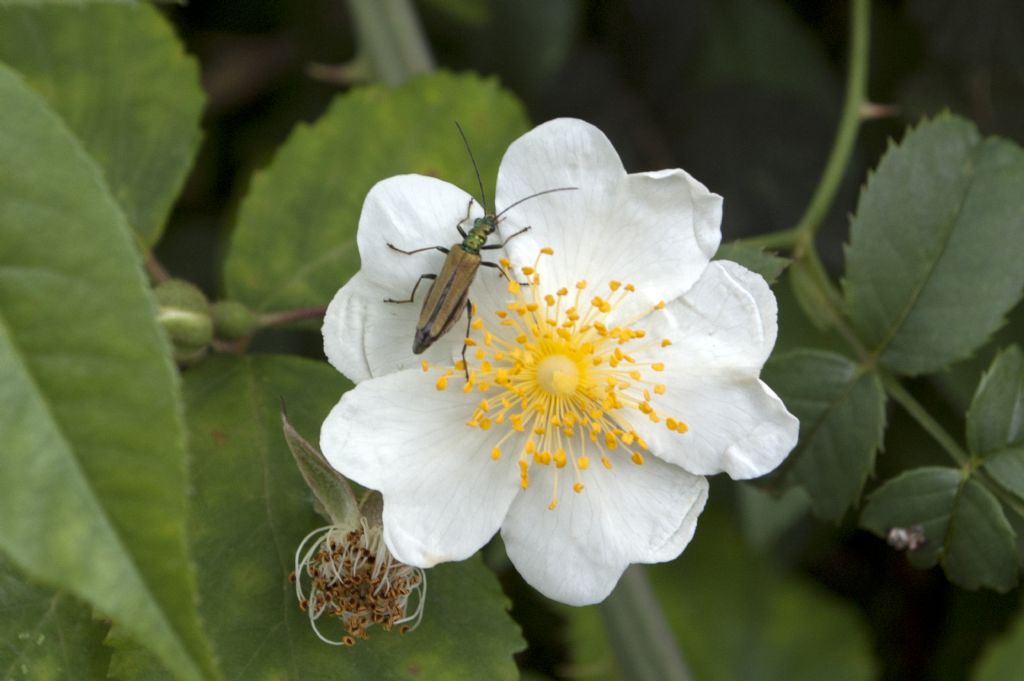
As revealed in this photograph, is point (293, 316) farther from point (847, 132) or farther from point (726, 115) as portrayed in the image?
point (726, 115)

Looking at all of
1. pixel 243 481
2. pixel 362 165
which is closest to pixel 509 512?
pixel 243 481

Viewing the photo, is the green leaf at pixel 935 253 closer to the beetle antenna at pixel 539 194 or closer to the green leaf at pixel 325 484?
the beetle antenna at pixel 539 194

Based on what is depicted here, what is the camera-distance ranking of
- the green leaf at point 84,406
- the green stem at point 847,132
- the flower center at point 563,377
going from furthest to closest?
1. the green stem at point 847,132
2. the flower center at point 563,377
3. the green leaf at point 84,406

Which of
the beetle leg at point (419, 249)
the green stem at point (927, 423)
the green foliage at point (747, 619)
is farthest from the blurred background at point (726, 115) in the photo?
the beetle leg at point (419, 249)

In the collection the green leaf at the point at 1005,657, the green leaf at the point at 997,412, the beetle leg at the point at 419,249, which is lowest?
the green leaf at the point at 1005,657

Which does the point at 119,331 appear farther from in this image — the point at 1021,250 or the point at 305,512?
the point at 1021,250

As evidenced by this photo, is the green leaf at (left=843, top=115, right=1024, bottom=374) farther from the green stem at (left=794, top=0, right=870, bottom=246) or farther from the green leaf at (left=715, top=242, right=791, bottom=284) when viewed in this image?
the green leaf at (left=715, top=242, right=791, bottom=284)

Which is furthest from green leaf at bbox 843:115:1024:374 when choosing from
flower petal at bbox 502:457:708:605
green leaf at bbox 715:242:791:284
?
flower petal at bbox 502:457:708:605
